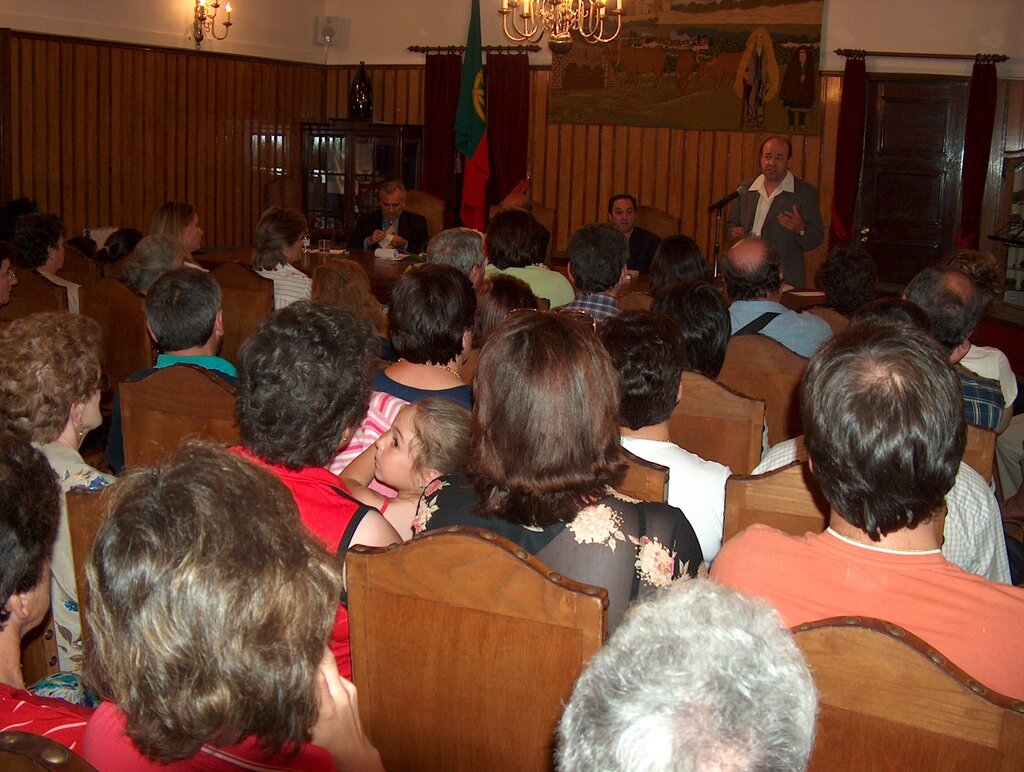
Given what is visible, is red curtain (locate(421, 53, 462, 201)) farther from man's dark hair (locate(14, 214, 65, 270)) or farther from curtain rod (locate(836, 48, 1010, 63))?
man's dark hair (locate(14, 214, 65, 270))

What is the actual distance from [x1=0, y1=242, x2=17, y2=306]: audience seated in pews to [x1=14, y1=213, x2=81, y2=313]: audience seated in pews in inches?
31.5

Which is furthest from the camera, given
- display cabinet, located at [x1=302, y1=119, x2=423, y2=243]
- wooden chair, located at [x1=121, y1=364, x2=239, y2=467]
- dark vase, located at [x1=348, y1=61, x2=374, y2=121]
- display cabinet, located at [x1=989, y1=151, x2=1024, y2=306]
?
dark vase, located at [x1=348, y1=61, x2=374, y2=121]

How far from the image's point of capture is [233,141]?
11.0 metres

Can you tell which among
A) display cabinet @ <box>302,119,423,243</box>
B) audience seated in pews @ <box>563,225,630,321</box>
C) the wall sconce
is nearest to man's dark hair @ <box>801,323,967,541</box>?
audience seated in pews @ <box>563,225,630,321</box>

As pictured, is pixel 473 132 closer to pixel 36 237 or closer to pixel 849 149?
pixel 849 149

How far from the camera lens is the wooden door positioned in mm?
9711

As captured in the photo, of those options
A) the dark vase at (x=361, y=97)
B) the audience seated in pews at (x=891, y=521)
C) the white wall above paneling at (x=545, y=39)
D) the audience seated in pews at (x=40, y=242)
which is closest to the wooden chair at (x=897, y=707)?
the audience seated in pews at (x=891, y=521)

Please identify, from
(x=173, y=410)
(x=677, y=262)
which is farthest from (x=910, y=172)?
(x=173, y=410)

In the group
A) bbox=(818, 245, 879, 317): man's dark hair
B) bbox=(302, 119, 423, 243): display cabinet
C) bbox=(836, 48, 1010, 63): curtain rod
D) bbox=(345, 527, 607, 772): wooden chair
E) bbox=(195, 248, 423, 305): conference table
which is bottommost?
bbox=(345, 527, 607, 772): wooden chair

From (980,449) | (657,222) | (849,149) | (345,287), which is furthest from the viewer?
(849,149)

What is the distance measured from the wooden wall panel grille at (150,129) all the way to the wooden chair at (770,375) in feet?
25.1

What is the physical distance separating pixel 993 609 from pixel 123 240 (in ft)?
20.0

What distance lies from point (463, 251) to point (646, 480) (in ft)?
9.39

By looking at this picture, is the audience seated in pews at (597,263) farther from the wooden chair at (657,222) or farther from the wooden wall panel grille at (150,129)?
the wooden wall panel grille at (150,129)
